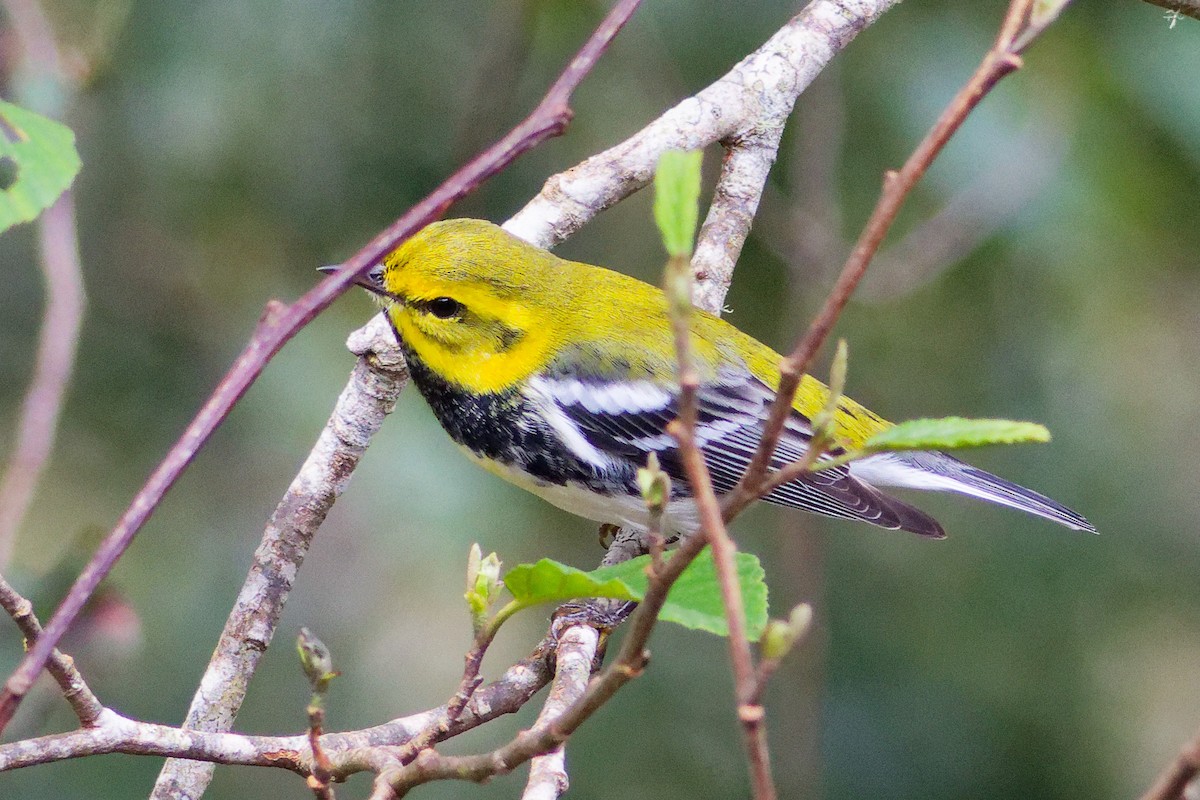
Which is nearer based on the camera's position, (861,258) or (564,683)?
(861,258)

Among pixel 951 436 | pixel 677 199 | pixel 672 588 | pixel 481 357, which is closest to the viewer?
pixel 677 199

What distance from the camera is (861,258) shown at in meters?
1.04

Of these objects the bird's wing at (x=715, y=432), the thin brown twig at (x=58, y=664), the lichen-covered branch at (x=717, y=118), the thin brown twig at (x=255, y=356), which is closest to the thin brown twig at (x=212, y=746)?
the thin brown twig at (x=58, y=664)

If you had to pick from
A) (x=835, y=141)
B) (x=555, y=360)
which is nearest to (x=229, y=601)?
(x=555, y=360)

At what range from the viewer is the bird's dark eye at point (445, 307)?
10.6 ft

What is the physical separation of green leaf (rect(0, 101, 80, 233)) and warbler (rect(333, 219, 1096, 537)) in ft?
4.68

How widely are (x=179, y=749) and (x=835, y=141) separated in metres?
2.98

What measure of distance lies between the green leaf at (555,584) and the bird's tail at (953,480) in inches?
87.6

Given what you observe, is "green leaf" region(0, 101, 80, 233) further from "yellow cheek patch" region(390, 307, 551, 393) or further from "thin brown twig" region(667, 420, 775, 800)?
"yellow cheek patch" region(390, 307, 551, 393)

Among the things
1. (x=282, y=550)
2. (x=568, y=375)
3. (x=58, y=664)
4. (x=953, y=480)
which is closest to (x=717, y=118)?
(x=568, y=375)

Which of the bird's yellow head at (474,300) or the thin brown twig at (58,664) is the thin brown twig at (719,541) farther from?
the bird's yellow head at (474,300)

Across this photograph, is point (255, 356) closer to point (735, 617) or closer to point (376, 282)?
point (735, 617)

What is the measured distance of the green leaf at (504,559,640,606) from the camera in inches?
58.0

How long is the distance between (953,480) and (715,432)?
76cm
